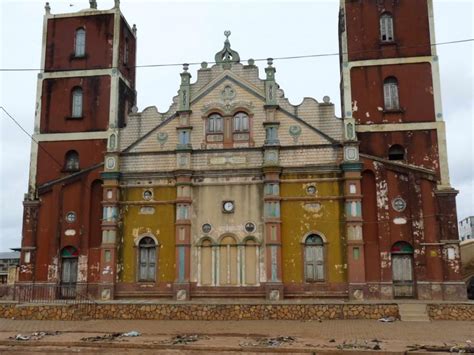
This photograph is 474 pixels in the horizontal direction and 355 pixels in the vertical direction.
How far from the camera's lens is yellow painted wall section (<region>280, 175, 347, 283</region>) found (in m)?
26.2

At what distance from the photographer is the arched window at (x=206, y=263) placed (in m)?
26.8

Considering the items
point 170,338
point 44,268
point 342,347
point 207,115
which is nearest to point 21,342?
point 170,338

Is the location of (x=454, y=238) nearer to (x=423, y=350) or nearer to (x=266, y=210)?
(x=266, y=210)

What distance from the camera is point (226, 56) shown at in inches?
1153

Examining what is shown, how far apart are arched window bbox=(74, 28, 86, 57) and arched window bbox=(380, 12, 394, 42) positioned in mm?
16897

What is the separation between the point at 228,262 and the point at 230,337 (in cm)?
869

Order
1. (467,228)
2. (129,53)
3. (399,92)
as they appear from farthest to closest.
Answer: (467,228)
(129,53)
(399,92)

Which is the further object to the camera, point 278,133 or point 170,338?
point 278,133

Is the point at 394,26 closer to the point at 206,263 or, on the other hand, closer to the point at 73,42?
the point at 206,263

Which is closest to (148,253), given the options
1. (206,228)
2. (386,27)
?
(206,228)

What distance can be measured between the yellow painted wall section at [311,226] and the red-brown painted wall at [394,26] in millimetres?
7896

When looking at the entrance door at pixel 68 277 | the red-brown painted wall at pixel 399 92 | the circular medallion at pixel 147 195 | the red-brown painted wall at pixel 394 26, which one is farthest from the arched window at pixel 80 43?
the red-brown painted wall at pixel 399 92

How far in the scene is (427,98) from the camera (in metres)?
28.6

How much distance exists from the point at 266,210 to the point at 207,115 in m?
5.88
